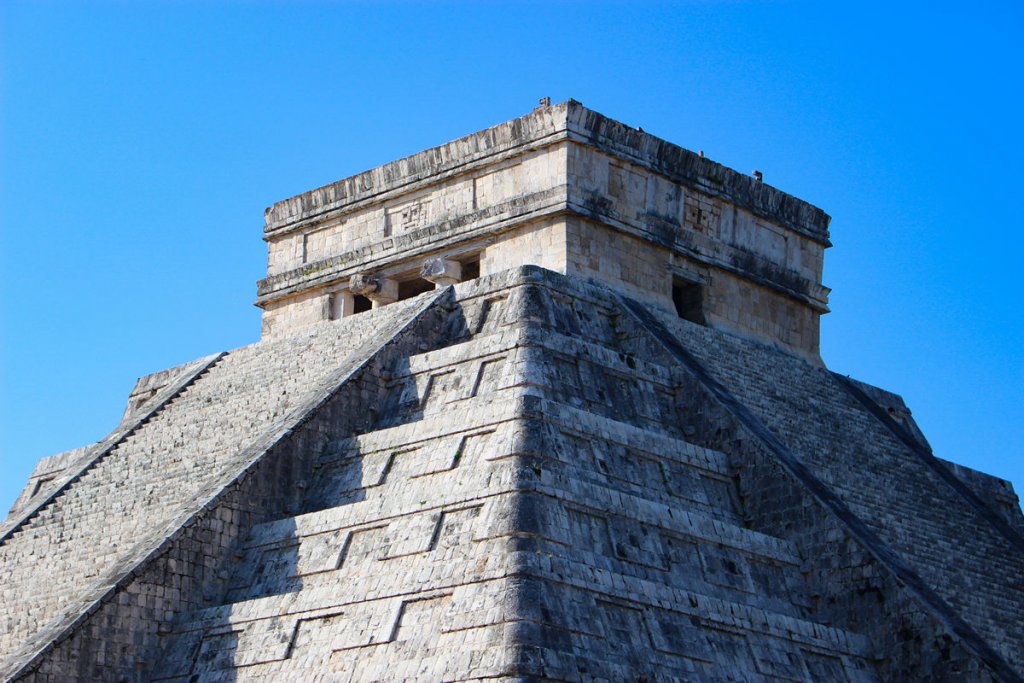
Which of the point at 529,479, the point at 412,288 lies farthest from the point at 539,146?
the point at 529,479

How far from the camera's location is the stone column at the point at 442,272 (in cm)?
2206

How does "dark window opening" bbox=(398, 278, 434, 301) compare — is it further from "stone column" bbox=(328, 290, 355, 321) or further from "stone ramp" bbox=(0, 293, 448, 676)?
"stone ramp" bbox=(0, 293, 448, 676)

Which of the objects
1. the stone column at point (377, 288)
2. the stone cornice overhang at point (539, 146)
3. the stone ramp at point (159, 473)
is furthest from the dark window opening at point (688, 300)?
the stone ramp at point (159, 473)

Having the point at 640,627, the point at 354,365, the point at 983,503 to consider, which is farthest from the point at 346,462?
the point at 983,503

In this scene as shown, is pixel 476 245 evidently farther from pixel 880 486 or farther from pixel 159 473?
pixel 880 486

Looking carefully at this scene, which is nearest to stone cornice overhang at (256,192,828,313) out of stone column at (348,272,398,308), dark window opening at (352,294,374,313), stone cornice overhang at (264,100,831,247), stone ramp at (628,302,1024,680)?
stone column at (348,272,398,308)

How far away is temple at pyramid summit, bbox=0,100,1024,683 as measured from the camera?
47.3 feet

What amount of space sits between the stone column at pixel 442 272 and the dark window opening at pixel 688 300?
2.84 metres

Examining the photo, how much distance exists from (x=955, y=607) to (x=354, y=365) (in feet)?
22.0

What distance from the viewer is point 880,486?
780 inches

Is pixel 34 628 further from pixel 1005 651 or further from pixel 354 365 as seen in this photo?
pixel 1005 651

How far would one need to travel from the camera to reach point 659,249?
2219 cm

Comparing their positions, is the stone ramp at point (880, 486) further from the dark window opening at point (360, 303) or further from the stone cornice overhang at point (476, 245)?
the dark window opening at point (360, 303)

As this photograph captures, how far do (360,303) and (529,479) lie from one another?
967cm
